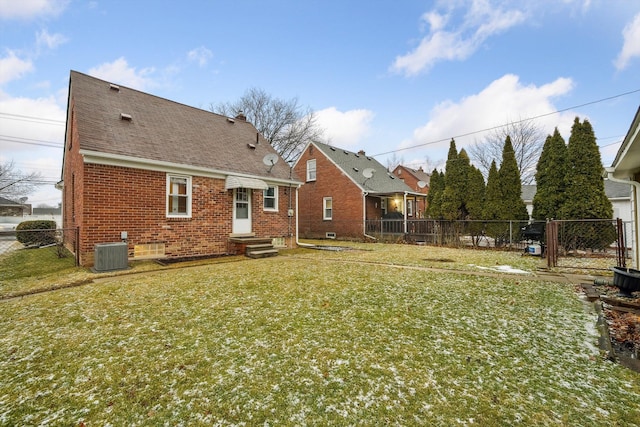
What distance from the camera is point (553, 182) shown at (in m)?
12.4

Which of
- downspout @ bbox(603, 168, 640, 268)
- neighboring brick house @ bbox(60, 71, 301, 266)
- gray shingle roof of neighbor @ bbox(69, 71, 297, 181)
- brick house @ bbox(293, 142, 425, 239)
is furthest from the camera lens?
brick house @ bbox(293, 142, 425, 239)

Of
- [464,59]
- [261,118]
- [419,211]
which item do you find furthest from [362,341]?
[261,118]

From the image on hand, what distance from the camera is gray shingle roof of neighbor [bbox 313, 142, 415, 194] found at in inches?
766

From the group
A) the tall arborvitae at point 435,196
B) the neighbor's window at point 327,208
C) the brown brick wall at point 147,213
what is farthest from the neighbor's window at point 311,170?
the brown brick wall at point 147,213

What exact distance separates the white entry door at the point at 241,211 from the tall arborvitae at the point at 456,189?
423 inches

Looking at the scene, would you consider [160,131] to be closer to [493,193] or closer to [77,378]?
[77,378]

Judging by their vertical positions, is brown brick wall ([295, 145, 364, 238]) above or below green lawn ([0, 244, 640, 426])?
above

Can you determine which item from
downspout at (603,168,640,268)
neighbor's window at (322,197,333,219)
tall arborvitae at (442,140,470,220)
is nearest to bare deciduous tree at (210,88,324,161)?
neighbor's window at (322,197,333,219)

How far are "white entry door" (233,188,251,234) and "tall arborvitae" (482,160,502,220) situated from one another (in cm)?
1186

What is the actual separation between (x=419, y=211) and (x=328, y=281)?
2066 centimetres

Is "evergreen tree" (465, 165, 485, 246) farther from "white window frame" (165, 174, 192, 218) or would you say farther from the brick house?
"white window frame" (165, 174, 192, 218)

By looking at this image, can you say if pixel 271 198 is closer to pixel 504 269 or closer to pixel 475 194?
pixel 504 269

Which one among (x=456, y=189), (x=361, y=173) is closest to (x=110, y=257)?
(x=456, y=189)

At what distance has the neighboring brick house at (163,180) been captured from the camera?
27.0 feet
